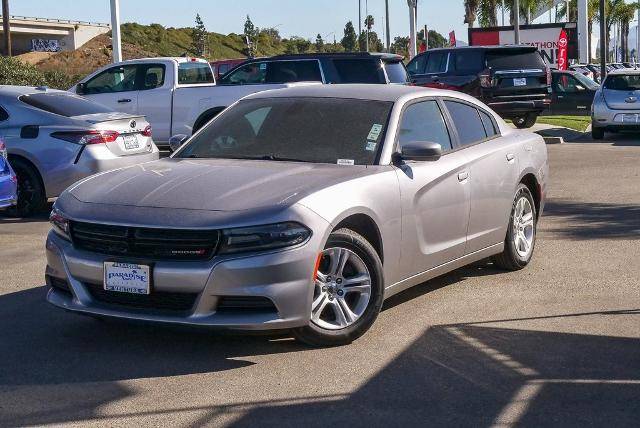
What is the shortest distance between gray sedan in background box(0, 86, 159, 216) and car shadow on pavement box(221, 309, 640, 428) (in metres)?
6.41

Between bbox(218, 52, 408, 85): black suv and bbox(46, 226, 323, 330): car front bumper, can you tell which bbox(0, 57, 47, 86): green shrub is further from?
bbox(46, 226, 323, 330): car front bumper

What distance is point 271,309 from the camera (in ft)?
19.5

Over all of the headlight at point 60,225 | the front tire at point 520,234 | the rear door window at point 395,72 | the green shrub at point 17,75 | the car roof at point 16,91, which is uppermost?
the green shrub at point 17,75

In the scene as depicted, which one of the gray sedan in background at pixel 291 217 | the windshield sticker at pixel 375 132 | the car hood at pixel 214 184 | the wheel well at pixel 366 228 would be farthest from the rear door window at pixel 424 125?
the wheel well at pixel 366 228

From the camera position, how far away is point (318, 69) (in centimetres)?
1856

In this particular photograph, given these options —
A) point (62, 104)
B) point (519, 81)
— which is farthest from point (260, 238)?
point (519, 81)

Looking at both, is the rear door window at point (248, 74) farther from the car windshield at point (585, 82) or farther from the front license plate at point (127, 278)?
the car windshield at point (585, 82)

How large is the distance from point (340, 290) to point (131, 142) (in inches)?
263

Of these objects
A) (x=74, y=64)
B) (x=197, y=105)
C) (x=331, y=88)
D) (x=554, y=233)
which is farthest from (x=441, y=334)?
(x=74, y=64)

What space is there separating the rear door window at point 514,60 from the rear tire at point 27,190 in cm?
1420

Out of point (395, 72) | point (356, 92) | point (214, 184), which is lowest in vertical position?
point (214, 184)

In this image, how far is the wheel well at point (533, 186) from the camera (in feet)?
29.4

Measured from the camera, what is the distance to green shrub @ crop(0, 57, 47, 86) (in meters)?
31.3

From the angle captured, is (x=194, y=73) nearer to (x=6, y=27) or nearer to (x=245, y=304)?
(x=245, y=304)
